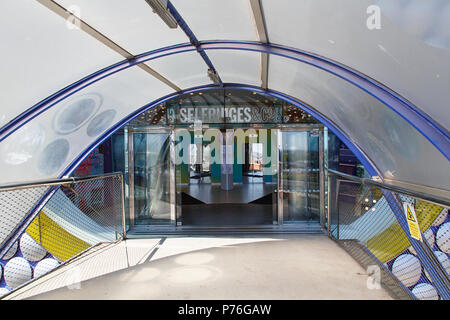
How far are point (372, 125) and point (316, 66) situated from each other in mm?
1224

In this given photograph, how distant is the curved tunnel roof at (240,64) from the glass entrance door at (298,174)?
1742 mm

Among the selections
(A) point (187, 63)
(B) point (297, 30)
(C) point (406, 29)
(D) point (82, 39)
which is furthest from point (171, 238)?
(C) point (406, 29)

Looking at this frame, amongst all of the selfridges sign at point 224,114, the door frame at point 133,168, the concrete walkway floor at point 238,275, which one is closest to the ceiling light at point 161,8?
the concrete walkway floor at point 238,275

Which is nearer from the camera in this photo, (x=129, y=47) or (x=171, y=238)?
(x=129, y=47)

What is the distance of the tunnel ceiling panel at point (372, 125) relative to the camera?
112 inches

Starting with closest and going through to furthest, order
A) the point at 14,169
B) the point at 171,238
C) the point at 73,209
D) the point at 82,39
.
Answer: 1. the point at 82,39
2. the point at 14,169
3. the point at 171,238
4. the point at 73,209

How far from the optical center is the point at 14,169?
12.7ft

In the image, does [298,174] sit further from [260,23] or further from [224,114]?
[260,23]

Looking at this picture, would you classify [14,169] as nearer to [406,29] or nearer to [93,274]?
[93,274]

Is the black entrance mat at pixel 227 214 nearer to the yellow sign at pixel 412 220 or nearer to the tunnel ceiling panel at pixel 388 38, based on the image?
the yellow sign at pixel 412 220

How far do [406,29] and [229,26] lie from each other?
5.54 feet

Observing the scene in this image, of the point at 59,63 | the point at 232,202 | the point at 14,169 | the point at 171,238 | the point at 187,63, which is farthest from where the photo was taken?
the point at 232,202

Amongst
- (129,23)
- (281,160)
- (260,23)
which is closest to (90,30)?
(129,23)

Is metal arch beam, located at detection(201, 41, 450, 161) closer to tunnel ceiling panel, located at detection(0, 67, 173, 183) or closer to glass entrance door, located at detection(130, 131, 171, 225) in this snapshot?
tunnel ceiling panel, located at detection(0, 67, 173, 183)
